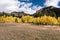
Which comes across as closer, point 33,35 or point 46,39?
point 46,39

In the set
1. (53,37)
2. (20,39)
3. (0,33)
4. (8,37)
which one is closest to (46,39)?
(53,37)

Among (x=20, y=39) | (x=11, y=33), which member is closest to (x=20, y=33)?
(x=11, y=33)

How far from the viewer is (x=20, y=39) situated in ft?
60.4

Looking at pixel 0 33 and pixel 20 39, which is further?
pixel 0 33

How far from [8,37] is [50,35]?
3898mm

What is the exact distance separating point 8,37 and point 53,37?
4000 millimetres

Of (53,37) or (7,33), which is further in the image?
(7,33)

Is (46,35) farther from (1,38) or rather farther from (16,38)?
(1,38)

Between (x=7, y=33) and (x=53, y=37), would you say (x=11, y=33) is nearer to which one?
(x=7, y=33)

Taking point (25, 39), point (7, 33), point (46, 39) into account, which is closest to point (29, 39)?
point (25, 39)

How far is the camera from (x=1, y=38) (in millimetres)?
18656

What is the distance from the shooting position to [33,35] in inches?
774

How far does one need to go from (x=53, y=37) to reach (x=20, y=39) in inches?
118

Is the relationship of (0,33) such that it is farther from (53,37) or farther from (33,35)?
(53,37)
